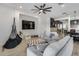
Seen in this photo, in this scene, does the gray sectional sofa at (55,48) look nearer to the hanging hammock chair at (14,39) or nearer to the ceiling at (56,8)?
the hanging hammock chair at (14,39)

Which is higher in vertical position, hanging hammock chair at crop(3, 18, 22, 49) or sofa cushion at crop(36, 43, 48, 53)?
hanging hammock chair at crop(3, 18, 22, 49)

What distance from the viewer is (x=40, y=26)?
2.15 metres

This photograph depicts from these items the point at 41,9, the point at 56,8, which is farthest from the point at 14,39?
the point at 56,8

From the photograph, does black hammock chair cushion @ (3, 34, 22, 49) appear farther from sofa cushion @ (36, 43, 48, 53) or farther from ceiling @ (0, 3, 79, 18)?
ceiling @ (0, 3, 79, 18)

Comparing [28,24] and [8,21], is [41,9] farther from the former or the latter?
[8,21]

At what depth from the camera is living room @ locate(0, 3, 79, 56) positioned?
2049 mm

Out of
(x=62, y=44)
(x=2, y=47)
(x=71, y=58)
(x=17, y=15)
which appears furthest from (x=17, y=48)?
(x=71, y=58)

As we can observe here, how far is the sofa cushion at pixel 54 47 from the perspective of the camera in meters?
2.05

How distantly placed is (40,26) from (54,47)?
0.48 m

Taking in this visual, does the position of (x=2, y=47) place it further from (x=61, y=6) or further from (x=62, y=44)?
(x=61, y=6)

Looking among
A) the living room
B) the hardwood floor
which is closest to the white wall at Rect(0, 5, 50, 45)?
the living room

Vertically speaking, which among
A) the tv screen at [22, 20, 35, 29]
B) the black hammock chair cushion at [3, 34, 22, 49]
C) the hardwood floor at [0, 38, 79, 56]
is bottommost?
the hardwood floor at [0, 38, 79, 56]

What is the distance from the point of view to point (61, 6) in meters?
2.06

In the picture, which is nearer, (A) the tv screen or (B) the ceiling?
(B) the ceiling
